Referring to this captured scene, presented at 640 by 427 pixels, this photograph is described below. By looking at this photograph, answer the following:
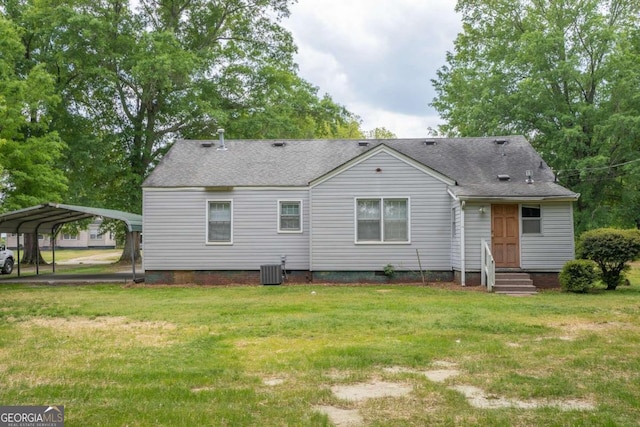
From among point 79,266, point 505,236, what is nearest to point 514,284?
point 505,236

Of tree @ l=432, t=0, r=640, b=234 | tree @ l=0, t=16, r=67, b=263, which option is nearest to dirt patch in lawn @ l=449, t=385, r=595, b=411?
tree @ l=0, t=16, r=67, b=263

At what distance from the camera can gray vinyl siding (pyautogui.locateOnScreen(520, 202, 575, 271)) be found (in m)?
15.3

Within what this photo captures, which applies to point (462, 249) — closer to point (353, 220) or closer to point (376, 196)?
point (376, 196)

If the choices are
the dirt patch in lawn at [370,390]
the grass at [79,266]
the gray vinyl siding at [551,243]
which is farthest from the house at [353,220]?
the dirt patch in lawn at [370,390]

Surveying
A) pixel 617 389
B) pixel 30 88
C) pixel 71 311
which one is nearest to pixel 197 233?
pixel 71 311

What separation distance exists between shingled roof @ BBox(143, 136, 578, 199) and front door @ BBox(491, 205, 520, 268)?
2.11 ft

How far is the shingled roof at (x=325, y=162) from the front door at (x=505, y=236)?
643 mm

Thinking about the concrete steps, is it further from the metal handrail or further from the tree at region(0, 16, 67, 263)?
the tree at region(0, 16, 67, 263)

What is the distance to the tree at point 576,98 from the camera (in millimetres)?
24547

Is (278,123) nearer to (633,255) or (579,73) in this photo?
(579,73)

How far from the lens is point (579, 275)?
552 inches

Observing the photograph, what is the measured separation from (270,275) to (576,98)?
65.3 feet

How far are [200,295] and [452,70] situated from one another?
2555 centimetres

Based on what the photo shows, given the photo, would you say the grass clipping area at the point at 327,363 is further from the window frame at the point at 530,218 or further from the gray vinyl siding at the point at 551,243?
the window frame at the point at 530,218
